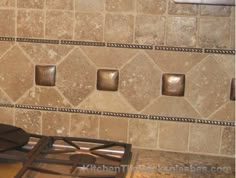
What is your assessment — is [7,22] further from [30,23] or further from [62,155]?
[62,155]

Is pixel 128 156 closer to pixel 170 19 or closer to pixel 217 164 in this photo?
pixel 217 164

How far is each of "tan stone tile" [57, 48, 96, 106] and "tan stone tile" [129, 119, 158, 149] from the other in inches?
6.8

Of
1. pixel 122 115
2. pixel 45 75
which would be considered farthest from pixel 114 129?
pixel 45 75

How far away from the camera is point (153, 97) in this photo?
3.82 feet

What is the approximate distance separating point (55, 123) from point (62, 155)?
0.16 metres

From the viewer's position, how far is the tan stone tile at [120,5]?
44.6 inches

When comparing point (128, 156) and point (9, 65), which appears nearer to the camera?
point (128, 156)

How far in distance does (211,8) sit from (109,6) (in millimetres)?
295

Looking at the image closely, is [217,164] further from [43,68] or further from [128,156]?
[43,68]

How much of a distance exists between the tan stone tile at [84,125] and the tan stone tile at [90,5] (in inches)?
12.9

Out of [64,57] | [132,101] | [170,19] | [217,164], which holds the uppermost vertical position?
[170,19]

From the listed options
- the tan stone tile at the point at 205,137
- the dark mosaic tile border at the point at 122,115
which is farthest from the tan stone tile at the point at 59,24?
the tan stone tile at the point at 205,137

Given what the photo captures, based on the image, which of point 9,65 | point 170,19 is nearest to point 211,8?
point 170,19

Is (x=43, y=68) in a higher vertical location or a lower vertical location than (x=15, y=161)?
higher
